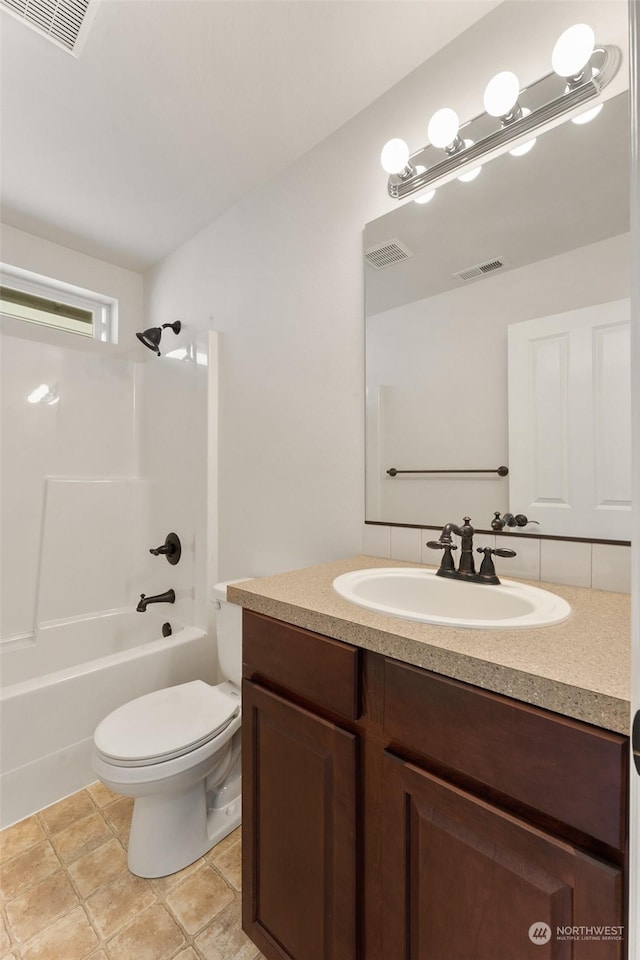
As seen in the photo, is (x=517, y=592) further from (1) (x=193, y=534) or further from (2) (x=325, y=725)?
(1) (x=193, y=534)

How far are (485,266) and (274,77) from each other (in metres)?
0.97

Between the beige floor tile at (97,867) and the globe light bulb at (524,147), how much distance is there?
240 centimetres

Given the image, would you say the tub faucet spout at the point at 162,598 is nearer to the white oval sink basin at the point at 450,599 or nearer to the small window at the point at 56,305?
the white oval sink basin at the point at 450,599

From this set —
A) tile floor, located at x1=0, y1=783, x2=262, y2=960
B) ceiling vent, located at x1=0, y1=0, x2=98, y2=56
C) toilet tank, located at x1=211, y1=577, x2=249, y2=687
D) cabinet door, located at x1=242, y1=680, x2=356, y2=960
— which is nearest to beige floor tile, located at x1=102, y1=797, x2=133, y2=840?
tile floor, located at x1=0, y1=783, x2=262, y2=960

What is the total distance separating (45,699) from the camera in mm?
1624

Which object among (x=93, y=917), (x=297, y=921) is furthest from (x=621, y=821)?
(x=93, y=917)

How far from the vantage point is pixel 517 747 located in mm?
601

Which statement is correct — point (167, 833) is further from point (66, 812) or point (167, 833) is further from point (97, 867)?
point (66, 812)

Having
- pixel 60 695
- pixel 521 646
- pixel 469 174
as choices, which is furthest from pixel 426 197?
pixel 60 695

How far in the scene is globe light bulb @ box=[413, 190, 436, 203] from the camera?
1.33 meters

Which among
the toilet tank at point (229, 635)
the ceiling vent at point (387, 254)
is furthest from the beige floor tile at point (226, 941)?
the ceiling vent at point (387, 254)

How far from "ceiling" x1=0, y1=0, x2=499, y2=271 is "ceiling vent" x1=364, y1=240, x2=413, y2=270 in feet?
1.76

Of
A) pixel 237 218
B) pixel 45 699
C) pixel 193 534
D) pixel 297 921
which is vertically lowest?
pixel 297 921

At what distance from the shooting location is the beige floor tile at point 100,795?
5.42 ft
